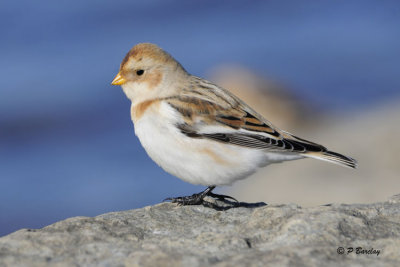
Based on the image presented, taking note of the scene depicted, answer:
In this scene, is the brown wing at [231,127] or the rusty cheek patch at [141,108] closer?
the brown wing at [231,127]

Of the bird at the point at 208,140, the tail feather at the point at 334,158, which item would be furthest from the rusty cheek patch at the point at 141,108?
the tail feather at the point at 334,158

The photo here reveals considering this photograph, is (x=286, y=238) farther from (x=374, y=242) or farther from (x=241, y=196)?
(x=241, y=196)

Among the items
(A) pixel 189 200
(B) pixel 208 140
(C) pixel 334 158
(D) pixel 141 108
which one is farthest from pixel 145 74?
(C) pixel 334 158

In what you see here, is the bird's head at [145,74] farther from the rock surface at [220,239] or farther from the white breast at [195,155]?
the rock surface at [220,239]

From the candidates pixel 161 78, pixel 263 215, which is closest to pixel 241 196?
pixel 161 78

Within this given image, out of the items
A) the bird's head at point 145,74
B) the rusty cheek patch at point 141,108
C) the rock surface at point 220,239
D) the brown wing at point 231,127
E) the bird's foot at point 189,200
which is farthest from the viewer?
the bird's head at point 145,74

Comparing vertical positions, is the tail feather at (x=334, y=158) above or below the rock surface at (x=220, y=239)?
above

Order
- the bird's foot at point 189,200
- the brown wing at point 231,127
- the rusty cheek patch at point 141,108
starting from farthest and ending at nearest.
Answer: the rusty cheek patch at point 141,108
the brown wing at point 231,127
the bird's foot at point 189,200

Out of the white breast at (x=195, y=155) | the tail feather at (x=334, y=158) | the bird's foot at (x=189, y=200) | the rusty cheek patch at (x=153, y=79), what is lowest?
the bird's foot at (x=189, y=200)
